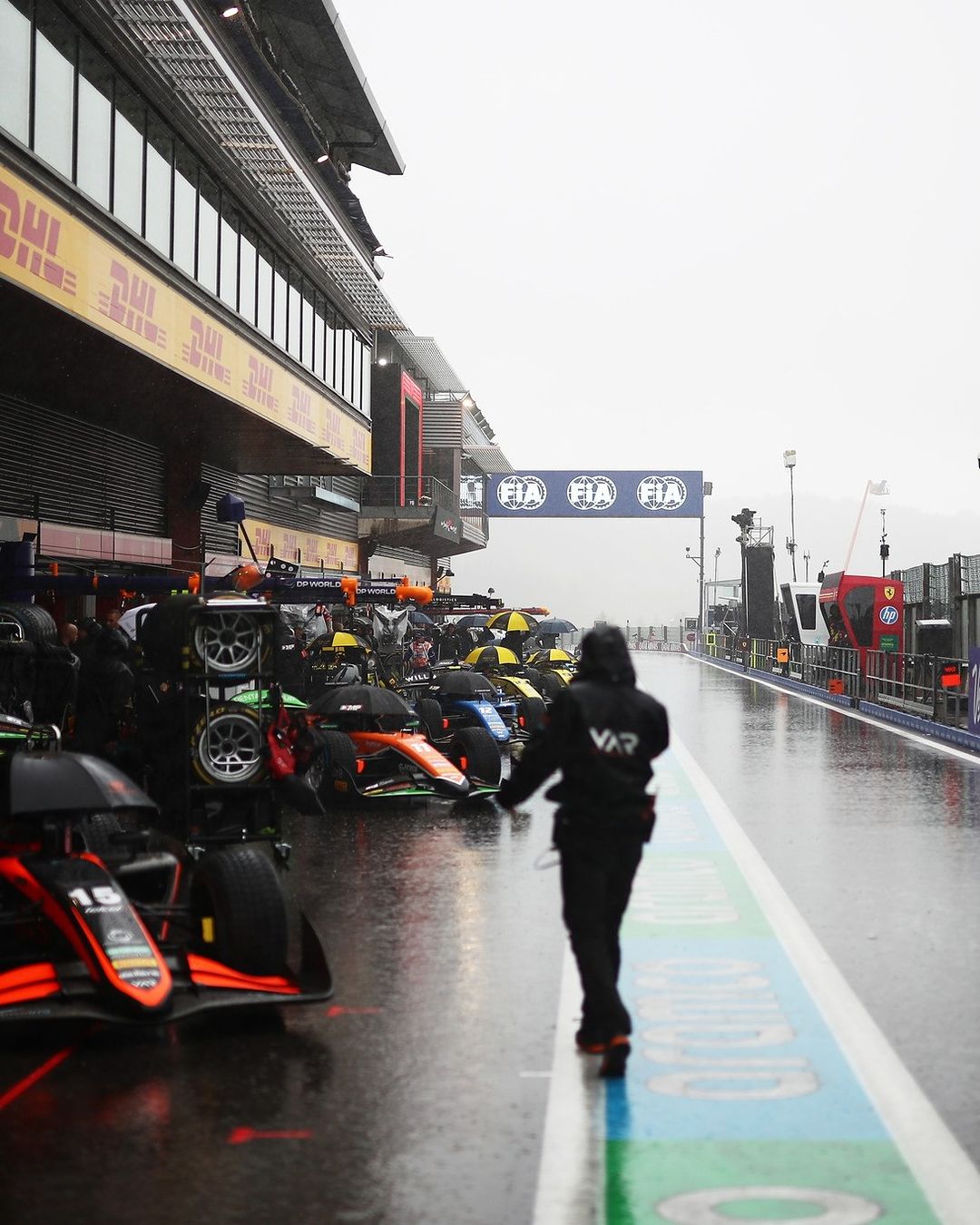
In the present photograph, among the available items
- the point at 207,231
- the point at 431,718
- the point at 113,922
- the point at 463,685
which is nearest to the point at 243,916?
the point at 113,922

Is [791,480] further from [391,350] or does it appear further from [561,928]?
[561,928]

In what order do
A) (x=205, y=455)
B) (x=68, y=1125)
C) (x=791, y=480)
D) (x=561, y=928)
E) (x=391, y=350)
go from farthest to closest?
(x=791, y=480) < (x=391, y=350) < (x=205, y=455) < (x=561, y=928) < (x=68, y=1125)

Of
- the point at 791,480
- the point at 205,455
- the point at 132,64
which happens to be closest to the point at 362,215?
the point at 205,455

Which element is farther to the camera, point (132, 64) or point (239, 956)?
point (132, 64)

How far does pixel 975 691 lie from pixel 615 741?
1574 centimetres

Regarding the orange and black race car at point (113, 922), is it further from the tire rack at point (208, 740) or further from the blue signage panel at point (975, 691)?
the blue signage panel at point (975, 691)

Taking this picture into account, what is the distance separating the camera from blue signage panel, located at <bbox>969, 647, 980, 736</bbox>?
20.1m

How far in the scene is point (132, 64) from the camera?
19.1m

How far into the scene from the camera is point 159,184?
20.7m

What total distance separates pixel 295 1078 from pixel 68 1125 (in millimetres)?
842

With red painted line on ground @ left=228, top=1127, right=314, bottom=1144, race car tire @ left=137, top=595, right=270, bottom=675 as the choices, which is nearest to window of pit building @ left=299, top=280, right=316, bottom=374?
race car tire @ left=137, top=595, right=270, bottom=675

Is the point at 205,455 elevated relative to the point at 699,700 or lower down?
elevated

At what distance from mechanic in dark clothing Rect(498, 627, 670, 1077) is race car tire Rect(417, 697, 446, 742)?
10169mm

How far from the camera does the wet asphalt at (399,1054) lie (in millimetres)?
4445
